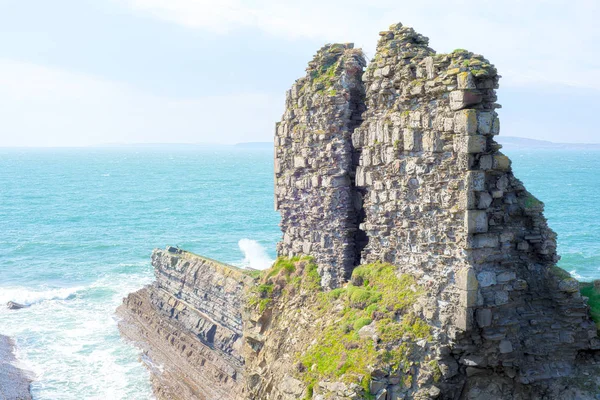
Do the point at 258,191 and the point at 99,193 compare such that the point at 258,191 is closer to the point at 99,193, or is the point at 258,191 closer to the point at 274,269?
the point at 99,193

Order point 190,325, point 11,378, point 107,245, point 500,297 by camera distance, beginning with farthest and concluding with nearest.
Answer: point 107,245 < point 190,325 < point 11,378 < point 500,297

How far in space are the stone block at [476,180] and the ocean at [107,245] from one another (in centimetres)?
2498

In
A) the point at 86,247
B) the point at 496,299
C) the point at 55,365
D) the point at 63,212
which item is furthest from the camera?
the point at 63,212

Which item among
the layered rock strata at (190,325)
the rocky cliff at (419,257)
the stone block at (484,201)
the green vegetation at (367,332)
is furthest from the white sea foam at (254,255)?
the stone block at (484,201)

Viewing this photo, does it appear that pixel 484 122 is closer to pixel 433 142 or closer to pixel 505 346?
pixel 433 142

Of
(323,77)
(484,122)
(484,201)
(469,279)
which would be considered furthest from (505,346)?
(323,77)

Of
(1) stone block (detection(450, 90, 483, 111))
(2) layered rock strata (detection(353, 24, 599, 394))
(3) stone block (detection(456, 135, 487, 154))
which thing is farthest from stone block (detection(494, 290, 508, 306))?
(1) stone block (detection(450, 90, 483, 111))

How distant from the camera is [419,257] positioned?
11398 mm

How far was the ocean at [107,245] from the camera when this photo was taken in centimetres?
3522

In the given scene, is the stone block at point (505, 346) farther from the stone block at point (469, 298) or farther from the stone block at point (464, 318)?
the stone block at point (469, 298)

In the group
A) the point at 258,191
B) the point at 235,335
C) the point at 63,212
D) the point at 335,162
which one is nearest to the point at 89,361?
the point at 235,335

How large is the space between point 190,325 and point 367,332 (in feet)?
94.3

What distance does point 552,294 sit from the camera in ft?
36.0

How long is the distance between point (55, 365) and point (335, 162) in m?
26.9
